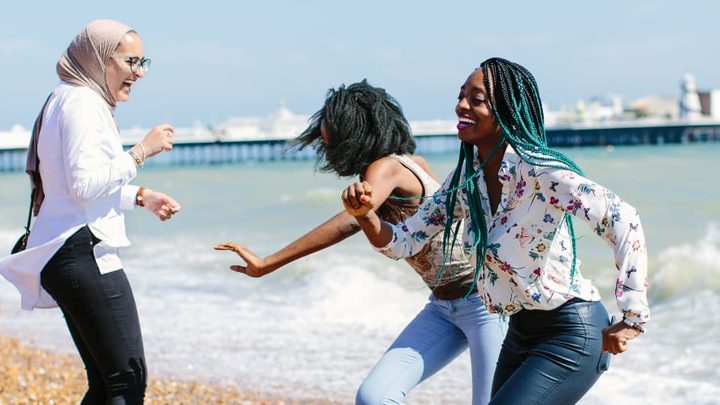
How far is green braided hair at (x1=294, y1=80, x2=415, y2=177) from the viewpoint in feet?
12.3

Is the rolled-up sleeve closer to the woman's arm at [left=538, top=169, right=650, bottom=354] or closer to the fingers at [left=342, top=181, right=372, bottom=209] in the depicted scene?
the woman's arm at [left=538, top=169, right=650, bottom=354]

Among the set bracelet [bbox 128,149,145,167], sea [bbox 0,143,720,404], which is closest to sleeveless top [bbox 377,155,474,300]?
sea [bbox 0,143,720,404]

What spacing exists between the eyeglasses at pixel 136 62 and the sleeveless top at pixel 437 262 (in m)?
0.88

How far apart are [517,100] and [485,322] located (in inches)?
33.1

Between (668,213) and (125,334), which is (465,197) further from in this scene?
(668,213)

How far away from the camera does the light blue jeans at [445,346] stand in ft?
11.7

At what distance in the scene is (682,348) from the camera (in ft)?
27.8

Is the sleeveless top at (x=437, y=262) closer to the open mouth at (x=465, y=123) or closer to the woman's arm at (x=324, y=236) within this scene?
the woman's arm at (x=324, y=236)

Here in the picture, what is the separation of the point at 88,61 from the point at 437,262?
51.8 inches

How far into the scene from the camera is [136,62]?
346cm

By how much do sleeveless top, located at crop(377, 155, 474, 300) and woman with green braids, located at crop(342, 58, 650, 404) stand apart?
430 millimetres

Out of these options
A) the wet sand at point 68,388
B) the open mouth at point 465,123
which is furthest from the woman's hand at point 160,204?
the wet sand at point 68,388

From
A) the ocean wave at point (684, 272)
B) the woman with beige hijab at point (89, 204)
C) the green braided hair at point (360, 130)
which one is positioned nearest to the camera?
the woman with beige hijab at point (89, 204)

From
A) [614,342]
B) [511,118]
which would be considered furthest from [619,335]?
[511,118]
